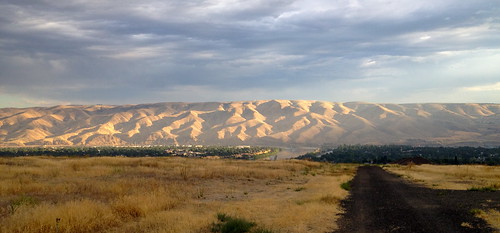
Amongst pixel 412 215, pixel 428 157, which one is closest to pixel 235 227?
pixel 412 215

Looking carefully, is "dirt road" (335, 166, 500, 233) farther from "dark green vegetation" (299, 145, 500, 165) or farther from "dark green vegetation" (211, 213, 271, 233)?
"dark green vegetation" (299, 145, 500, 165)

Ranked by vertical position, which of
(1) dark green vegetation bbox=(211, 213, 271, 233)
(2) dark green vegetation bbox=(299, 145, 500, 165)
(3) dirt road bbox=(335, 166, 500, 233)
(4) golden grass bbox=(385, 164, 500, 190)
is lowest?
(2) dark green vegetation bbox=(299, 145, 500, 165)

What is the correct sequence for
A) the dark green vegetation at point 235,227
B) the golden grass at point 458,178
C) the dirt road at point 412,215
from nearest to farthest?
the dark green vegetation at point 235,227 < the dirt road at point 412,215 < the golden grass at point 458,178

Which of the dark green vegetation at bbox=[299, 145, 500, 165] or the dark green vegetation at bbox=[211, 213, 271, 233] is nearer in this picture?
the dark green vegetation at bbox=[211, 213, 271, 233]

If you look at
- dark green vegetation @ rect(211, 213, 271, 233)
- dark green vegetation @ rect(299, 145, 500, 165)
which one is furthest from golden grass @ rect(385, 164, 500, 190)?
dark green vegetation @ rect(299, 145, 500, 165)

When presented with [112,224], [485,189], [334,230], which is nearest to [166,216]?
[112,224]

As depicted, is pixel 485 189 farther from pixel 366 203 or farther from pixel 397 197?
pixel 366 203

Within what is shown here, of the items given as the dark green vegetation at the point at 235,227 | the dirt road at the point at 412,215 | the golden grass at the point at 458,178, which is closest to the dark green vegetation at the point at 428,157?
the golden grass at the point at 458,178

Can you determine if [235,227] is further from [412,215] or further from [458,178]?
[458,178]

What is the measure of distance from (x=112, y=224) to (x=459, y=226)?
1332cm

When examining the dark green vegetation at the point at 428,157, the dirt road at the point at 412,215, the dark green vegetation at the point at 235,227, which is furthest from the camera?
the dark green vegetation at the point at 428,157

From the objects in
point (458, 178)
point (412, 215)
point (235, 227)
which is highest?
point (235, 227)

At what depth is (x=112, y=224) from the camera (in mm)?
13617

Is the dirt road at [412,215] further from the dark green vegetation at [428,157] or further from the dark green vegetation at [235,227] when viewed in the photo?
the dark green vegetation at [428,157]
